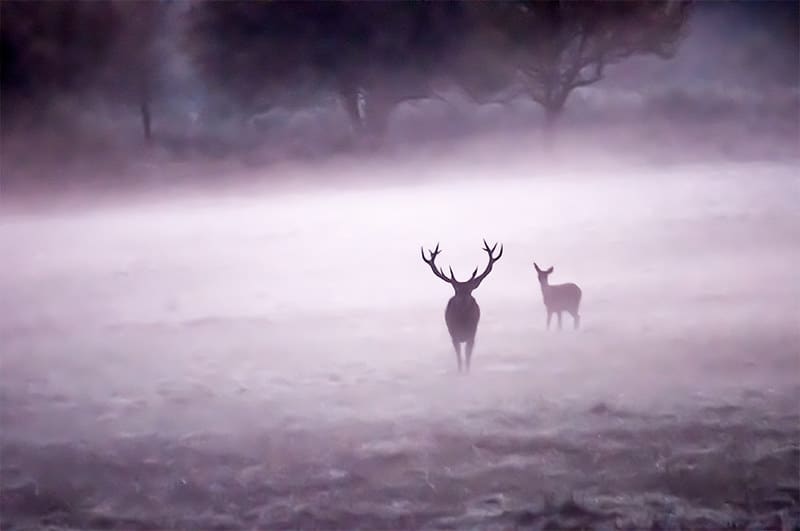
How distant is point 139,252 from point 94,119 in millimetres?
327

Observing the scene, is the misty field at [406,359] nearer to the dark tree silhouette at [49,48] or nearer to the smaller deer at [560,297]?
the smaller deer at [560,297]

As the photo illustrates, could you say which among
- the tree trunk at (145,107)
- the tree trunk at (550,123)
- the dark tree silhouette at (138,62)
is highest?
the dark tree silhouette at (138,62)

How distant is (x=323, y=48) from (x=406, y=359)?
Result: 30.1 inches

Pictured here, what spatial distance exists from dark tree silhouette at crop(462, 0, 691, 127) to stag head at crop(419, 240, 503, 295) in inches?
14.0

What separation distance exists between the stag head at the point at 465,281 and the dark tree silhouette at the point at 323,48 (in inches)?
15.4

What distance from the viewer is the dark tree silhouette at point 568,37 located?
87.0 inches

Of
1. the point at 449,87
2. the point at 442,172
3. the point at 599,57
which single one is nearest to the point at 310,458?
the point at 442,172

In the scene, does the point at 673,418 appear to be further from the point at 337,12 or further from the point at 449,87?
the point at 337,12

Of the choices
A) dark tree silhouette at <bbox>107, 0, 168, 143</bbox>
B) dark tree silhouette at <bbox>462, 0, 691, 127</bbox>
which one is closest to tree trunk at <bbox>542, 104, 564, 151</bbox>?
dark tree silhouette at <bbox>462, 0, 691, 127</bbox>

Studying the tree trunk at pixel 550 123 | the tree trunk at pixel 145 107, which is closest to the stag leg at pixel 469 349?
the tree trunk at pixel 550 123

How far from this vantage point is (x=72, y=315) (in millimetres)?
2193

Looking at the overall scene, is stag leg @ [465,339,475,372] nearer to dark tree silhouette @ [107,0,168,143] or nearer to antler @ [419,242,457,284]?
antler @ [419,242,457,284]

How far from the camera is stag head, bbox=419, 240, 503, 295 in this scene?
2.13 metres

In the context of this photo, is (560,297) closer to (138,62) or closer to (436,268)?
(436,268)
